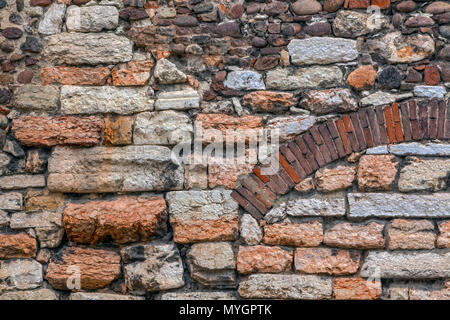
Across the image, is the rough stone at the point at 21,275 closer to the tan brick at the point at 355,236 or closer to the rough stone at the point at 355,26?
the tan brick at the point at 355,236

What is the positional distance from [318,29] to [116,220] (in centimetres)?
181

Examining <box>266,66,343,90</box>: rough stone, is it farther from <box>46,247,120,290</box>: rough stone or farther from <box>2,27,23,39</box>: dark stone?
<box>2,27,23,39</box>: dark stone

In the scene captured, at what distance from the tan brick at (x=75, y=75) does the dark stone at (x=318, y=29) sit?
54.0 inches

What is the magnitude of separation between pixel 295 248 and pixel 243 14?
1576 millimetres

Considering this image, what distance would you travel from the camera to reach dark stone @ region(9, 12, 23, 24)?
2.77 meters

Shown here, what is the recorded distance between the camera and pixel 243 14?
2.72 meters

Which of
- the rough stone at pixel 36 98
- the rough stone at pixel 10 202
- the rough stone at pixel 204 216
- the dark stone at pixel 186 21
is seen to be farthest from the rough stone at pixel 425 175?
the rough stone at pixel 10 202

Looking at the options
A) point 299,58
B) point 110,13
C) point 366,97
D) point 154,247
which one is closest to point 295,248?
point 154,247

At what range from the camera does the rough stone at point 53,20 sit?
9.08 ft

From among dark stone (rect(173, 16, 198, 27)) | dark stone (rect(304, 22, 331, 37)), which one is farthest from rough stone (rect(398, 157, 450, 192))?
dark stone (rect(173, 16, 198, 27))

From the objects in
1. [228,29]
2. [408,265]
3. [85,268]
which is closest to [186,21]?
[228,29]

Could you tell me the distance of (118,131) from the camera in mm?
2684

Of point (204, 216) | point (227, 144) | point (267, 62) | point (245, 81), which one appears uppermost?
point (267, 62)

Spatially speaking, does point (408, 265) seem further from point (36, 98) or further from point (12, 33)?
point (12, 33)
